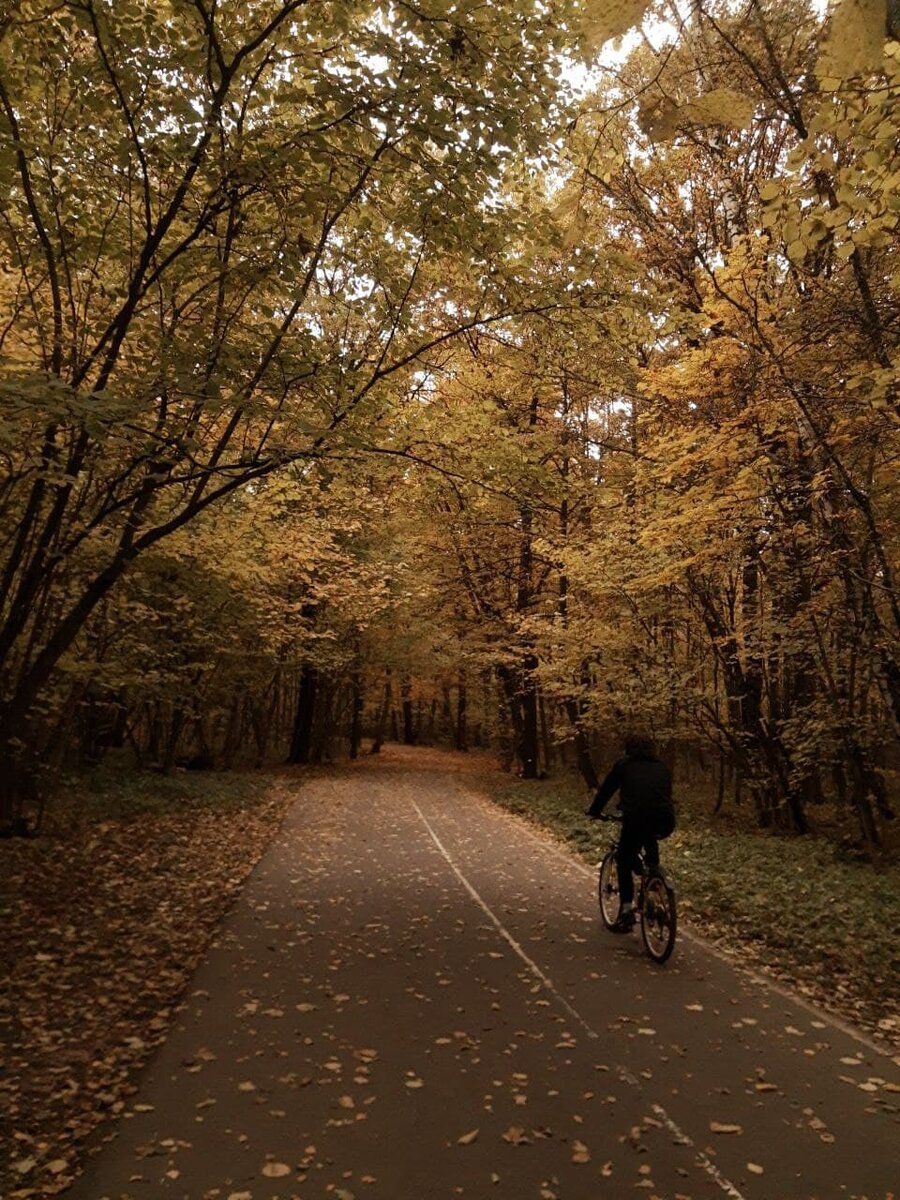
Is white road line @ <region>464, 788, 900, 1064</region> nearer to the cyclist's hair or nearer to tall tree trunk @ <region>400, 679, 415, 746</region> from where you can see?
the cyclist's hair

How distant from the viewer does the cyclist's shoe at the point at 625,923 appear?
739cm

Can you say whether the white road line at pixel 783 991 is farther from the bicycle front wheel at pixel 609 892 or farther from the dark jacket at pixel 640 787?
the dark jacket at pixel 640 787

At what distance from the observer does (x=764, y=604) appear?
12.7 meters

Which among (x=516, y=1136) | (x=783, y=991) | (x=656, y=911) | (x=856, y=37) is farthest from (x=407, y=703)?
(x=856, y=37)

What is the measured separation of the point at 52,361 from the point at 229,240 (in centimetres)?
245

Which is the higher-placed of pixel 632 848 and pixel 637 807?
pixel 637 807

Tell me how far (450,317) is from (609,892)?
765 cm

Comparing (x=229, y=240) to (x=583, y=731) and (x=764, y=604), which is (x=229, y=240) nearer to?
(x=764, y=604)

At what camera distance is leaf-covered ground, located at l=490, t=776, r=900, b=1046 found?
6.45 meters

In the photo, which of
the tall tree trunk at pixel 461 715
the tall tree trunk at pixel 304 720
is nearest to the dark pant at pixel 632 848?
the tall tree trunk at pixel 304 720

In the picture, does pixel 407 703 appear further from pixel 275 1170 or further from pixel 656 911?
pixel 275 1170

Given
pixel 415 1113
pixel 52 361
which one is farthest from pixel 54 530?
pixel 415 1113

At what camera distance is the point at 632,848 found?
729 centimetres

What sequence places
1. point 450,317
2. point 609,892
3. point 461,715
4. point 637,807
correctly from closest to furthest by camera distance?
point 637,807
point 609,892
point 450,317
point 461,715
